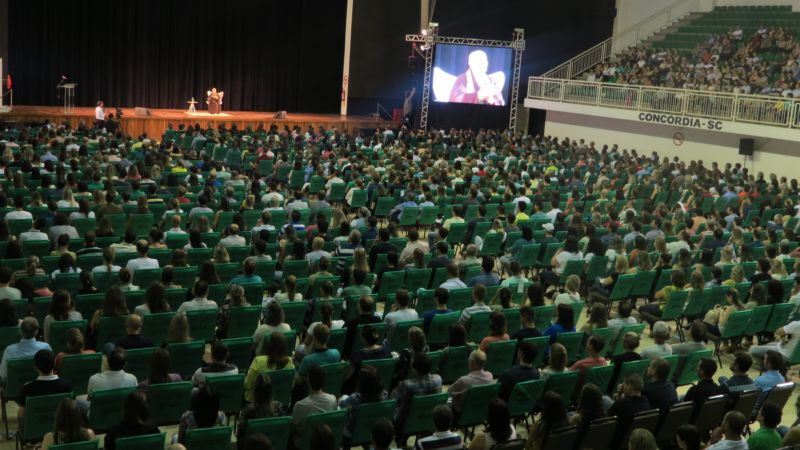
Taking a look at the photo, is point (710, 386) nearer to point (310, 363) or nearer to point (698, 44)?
point (310, 363)

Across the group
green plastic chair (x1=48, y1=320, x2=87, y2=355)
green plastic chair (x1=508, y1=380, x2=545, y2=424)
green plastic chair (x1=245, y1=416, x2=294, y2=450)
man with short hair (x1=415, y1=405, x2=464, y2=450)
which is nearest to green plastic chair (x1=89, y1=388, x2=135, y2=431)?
green plastic chair (x1=245, y1=416, x2=294, y2=450)

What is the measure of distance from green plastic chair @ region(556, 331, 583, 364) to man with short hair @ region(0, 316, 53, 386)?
4982 mm

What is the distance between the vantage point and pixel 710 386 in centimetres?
757

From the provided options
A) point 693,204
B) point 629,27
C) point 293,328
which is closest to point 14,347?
point 293,328

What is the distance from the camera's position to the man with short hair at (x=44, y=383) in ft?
21.7

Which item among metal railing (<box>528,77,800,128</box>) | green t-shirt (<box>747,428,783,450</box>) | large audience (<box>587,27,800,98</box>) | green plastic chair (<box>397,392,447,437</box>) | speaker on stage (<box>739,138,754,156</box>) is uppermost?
large audience (<box>587,27,800,98</box>)

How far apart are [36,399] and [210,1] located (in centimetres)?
2935

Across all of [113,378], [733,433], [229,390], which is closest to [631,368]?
[733,433]

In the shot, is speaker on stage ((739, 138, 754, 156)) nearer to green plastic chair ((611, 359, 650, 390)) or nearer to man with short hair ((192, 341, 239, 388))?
green plastic chair ((611, 359, 650, 390))

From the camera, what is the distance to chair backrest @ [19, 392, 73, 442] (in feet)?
21.1

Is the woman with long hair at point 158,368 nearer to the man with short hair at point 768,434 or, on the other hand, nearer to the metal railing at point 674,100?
the man with short hair at point 768,434

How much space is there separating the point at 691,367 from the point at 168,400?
516 cm

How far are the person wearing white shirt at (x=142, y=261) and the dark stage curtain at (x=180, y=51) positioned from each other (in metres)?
22.9

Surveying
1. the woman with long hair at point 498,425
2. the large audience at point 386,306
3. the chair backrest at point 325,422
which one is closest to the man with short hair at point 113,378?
the large audience at point 386,306
